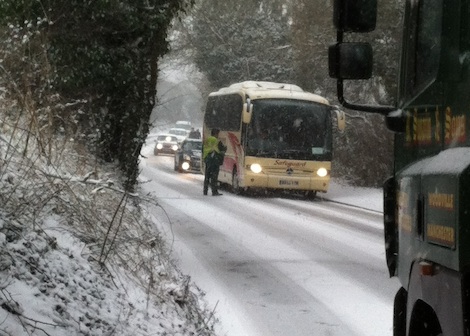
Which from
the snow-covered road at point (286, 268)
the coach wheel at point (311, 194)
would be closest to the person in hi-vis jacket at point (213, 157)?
the coach wheel at point (311, 194)

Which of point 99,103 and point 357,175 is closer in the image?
point 99,103

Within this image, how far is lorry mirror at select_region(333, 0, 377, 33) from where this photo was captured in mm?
4336

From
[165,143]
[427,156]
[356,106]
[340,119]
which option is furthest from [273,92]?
[165,143]

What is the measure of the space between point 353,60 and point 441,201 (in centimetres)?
134

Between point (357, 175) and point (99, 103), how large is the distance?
59.4 ft

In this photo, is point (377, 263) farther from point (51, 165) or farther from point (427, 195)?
point (427, 195)

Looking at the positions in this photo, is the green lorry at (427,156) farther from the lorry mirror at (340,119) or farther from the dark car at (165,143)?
the dark car at (165,143)

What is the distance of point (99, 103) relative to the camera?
16172 millimetres

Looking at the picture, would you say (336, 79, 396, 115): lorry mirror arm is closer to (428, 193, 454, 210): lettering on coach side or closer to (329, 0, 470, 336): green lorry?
(329, 0, 470, 336): green lorry

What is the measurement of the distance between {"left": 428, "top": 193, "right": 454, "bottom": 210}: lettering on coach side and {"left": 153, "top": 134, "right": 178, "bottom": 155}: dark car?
63.1 m

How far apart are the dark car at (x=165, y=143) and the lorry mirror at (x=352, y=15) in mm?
62210

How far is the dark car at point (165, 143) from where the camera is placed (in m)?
66.9

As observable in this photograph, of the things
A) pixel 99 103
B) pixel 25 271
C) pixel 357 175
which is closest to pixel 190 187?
pixel 357 175

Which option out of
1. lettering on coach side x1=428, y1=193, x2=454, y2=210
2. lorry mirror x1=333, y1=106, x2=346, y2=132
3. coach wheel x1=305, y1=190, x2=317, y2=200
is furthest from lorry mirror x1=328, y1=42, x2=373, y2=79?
coach wheel x1=305, y1=190, x2=317, y2=200
